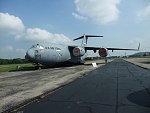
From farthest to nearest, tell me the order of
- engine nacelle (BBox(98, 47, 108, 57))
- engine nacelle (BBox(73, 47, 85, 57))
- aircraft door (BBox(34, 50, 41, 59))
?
engine nacelle (BBox(98, 47, 108, 57)) → engine nacelle (BBox(73, 47, 85, 57)) → aircraft door (BBox(34, 50, 41, 59))

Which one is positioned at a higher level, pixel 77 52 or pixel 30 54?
pixel 77 52

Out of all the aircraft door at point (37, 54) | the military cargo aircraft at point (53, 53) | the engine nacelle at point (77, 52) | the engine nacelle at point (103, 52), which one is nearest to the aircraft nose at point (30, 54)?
the military cargo aircraft at point (53, 53)

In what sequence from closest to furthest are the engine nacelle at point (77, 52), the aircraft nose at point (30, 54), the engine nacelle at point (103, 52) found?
the aircraft nose at point (30, 54) → the engine nacelle at point (77, 52) → the engine nacelle at point (103, 52)

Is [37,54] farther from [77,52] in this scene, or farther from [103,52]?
[103,52]

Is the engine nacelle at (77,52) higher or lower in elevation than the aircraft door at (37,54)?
higher

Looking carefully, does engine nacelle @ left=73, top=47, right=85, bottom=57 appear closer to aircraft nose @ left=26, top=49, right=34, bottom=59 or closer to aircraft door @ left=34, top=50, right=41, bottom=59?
aircraft door @ left=34, top=50, right=41, bottom=59

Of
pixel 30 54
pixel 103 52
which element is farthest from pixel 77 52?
pixel 30 54

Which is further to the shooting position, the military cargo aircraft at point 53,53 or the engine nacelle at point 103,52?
the engine nacelle at point 103,52

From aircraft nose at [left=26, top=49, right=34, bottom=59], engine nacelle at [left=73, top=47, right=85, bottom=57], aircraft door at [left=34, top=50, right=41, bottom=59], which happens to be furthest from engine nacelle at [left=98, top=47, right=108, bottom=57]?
aircraft nose at [left=26, top=49, right=34, bottom=59]

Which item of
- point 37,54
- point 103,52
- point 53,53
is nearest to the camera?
point 37,54

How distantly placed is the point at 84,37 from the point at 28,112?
37722 millimetres

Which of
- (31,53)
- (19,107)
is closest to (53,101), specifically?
(19,107)

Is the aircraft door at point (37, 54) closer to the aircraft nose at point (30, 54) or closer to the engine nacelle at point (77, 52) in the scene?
the aircraft nose at point (30, 54)

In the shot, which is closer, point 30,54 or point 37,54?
point 30,54
